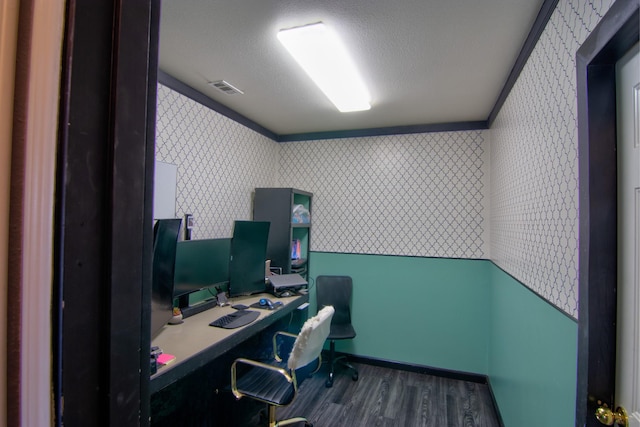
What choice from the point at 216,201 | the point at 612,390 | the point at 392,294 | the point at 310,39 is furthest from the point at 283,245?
the point at 612,390

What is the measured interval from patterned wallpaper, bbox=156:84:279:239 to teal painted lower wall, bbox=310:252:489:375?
134 cm

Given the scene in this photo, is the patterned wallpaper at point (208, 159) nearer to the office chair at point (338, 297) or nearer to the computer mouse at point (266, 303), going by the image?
the computer mouse at point (266, 303)

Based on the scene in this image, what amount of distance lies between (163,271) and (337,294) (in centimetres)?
206

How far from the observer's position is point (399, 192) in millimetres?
3270

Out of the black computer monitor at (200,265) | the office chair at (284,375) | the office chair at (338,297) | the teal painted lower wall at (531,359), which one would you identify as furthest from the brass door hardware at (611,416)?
the office chair at (338,297)

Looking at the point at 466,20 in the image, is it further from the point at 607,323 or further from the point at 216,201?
the point at 216,201

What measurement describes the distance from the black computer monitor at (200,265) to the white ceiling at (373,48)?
1.24m

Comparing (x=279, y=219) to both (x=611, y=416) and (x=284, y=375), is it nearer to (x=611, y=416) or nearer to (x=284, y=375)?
(x=284, y=375)

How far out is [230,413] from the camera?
84.8 inches

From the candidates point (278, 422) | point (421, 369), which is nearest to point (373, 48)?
point (278, 422)

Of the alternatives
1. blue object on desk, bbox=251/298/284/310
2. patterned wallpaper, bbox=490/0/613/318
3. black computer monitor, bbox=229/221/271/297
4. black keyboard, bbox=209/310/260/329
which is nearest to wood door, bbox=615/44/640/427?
patterned wallpaper, bbox=490/0/613/318

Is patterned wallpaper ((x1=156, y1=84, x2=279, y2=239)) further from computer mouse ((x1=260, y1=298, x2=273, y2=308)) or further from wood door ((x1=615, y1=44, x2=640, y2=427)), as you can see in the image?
wood door ((x1=615, y1=44, x2=640, y2=427))

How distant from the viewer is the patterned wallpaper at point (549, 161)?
44.4 inches

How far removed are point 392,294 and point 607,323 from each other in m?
2.40
